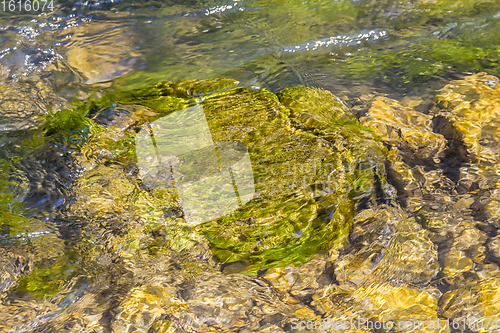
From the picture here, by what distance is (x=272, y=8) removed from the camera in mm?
3752

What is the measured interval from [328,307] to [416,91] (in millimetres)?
2273

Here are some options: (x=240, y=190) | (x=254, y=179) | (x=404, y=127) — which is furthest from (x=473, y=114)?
(x=240, y=190)

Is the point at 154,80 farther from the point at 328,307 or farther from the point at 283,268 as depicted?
the point at 328,307

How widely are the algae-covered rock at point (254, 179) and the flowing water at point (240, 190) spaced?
14 millimetres

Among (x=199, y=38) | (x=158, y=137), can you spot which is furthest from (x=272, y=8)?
(x=158, y=137)

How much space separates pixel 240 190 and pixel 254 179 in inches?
5.3

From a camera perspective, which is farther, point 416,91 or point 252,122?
point 416,91

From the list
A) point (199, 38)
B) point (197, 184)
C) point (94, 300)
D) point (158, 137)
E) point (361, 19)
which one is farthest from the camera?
point (361, 19)

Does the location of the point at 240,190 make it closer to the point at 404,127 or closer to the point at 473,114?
the point at 404,127

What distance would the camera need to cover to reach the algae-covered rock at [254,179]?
2160mm

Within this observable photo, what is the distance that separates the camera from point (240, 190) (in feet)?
7.42

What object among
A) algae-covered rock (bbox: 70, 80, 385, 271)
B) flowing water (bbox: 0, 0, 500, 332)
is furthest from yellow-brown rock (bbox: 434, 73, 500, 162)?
algae-covered rock (bbox: 70, 80, 385, 271)

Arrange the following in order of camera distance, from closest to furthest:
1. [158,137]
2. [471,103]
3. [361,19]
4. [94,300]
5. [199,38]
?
[94,300], [158,137], [471,103], [199,38], [361,19]

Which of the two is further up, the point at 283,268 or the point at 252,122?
the point at 252,122
